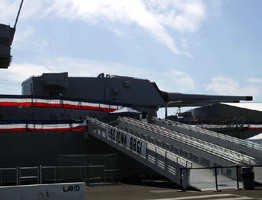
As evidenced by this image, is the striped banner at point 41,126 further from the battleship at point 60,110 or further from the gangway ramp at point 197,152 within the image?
the gangway ramp at point 197,152

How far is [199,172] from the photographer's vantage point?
15.5m

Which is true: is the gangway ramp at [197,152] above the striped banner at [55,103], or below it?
below

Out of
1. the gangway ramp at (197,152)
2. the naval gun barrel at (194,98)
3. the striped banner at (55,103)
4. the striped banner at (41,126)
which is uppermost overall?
the naval gun barrel at (194,98)

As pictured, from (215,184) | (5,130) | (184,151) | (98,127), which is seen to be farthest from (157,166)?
(5,130)

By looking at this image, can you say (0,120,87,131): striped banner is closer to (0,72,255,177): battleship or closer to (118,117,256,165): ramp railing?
(0,72,255,177): battleship

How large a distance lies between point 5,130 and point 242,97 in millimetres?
32327

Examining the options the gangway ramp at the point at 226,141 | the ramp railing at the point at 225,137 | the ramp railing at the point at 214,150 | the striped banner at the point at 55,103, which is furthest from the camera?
the striped banner at the point at 55,103

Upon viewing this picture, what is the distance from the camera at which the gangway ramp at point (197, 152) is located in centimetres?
1638

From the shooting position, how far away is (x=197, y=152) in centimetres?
2011

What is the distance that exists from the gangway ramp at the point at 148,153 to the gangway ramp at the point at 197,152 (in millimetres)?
1666

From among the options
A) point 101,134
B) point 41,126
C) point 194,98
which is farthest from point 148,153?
point 194,98

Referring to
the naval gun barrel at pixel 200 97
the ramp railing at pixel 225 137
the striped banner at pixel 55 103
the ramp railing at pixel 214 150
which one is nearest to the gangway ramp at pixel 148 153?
the ramp railing at pixel 214 150

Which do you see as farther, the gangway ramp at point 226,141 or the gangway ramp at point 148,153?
the gangway ramp at point 226,141

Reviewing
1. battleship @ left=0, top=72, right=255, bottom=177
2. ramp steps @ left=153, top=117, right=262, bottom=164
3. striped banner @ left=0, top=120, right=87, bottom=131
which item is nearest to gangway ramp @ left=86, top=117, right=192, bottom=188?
striped banner @ left=0, top=120, right=87, bottom=131
